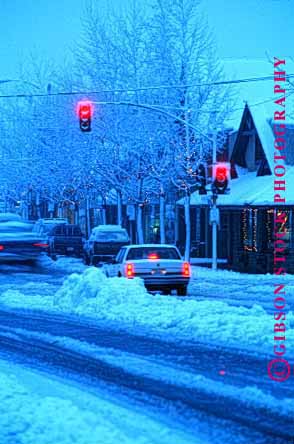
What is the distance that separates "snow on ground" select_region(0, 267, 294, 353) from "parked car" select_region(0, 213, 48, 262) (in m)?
9.63

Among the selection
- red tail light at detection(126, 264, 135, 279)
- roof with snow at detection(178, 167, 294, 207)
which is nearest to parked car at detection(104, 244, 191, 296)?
red tail light at detection(126, 264, 135, 279)

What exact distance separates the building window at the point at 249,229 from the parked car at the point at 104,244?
560 centimetres

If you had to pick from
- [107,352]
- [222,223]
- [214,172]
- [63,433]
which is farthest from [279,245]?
[63,433]

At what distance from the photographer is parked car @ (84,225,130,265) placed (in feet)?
116

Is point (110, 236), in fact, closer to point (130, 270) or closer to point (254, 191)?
point (254, 191)

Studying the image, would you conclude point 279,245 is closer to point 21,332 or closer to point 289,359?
point 21,332

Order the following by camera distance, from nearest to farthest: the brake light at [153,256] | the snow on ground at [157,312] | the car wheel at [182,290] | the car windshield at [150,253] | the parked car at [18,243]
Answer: the snow on ground at [157,312]
the car wheel at [182,290]
the brake light at [153,256]
the car windshield at [150,253]
the parked car at [18,243]

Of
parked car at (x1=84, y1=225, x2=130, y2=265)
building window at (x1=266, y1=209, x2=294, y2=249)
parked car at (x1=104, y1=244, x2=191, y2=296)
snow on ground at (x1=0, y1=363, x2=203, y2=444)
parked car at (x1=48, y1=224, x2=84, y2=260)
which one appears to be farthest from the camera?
parked car at (x1=48, y1=224, x2=84, y2=260)

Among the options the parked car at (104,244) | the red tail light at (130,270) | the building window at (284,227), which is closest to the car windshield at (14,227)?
the parked car at (104,244)

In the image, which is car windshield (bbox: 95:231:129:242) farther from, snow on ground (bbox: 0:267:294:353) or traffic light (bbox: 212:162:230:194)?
snow on ground (bbox: 0:267:294:353)

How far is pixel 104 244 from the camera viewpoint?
35.3 m

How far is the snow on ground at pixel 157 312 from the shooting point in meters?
12.4

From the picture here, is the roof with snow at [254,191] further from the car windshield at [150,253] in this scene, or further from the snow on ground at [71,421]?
the snow on ground at [71,421]

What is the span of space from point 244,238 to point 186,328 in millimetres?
22369
